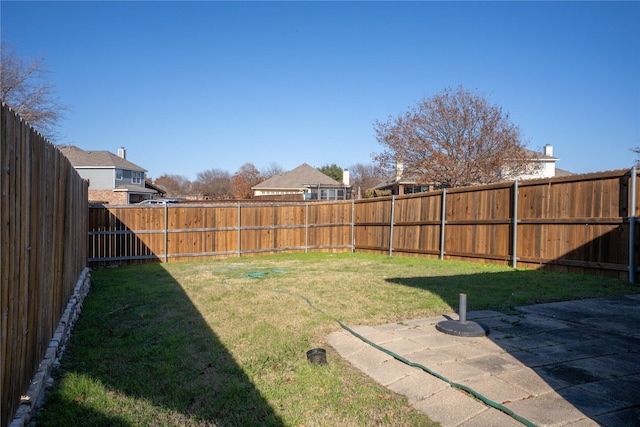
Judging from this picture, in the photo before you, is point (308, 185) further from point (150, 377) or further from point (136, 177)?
point (150, 377)

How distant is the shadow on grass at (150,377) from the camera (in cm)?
296

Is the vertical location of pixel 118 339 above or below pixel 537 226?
below

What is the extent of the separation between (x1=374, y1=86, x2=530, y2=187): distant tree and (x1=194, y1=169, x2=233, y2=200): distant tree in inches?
1574

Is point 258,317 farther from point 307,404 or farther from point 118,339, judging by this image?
point 307,404

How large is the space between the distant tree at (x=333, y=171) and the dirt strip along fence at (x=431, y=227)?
46170 millimetres

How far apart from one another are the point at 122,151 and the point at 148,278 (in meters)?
42.9

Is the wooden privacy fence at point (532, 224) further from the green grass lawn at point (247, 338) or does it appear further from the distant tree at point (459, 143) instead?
the distant tree at point (459, 143)

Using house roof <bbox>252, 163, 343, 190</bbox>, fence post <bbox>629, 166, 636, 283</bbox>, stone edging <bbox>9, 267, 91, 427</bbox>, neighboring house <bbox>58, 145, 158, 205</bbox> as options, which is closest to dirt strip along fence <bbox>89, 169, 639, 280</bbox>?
fence post <bbox>629, 166, 636, 283</bbox>

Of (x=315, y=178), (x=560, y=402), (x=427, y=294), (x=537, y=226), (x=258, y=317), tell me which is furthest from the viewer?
(x=315, y=178)

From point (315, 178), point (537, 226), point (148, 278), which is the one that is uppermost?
point (315, 178)

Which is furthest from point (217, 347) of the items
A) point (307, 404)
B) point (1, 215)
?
point (1, 215)

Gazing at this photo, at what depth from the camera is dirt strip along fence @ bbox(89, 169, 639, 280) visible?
7848 mm

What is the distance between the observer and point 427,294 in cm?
670

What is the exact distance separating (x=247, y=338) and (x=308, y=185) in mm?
40906
